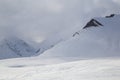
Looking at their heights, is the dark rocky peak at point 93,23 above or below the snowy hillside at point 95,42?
above

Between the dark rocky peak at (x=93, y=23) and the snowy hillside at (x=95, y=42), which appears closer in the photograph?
the snowy hillside at (x=95, y=42)

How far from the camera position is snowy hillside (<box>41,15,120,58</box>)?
6781 centimetres

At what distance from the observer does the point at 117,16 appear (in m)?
87.4

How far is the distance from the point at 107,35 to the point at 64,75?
4987 centimetres

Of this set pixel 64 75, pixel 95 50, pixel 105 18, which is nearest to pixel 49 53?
pixel 95 50

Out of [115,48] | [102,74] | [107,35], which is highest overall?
[107,35]

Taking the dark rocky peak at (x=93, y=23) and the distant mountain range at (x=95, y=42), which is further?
the dark rocky peak at (x=93, y=23)

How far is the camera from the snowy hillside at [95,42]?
6781cm

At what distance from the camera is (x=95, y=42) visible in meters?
73.2

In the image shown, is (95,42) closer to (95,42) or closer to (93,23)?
(95,42)

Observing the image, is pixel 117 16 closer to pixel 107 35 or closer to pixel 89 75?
pixel 107 35

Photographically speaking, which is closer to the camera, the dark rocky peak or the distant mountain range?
the distant mountain range

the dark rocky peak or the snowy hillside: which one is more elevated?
the dark rocky peak

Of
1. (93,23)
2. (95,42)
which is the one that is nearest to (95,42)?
(95,42)
